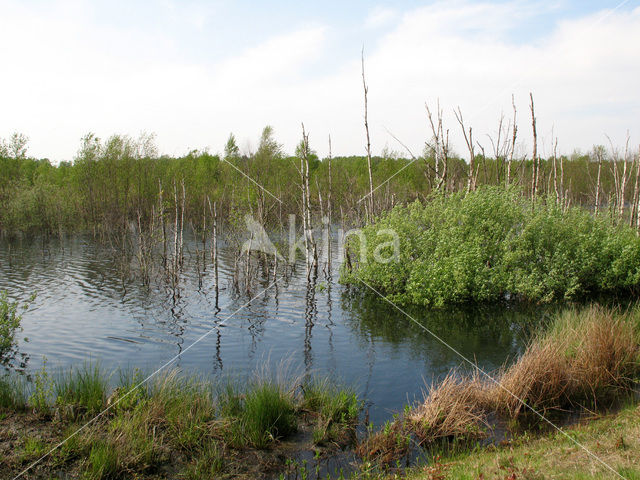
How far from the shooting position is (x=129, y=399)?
8.07m

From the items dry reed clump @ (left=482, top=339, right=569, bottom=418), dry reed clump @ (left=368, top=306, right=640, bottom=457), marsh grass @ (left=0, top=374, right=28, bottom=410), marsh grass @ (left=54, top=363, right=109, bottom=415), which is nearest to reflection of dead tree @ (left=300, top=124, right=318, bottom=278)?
dry reed clump @ (left=368, top=306, right=640, bottom=457)

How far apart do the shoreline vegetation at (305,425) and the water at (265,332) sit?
4.07ft

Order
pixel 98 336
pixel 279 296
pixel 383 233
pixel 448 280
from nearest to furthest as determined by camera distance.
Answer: pixel 98 336 < pixel 448 280 < pixel 383 233 < pixel 279 296

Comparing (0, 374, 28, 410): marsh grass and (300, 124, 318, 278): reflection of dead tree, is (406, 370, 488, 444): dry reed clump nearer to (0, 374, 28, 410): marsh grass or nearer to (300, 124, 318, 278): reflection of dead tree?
(0, 374, 28, 410): marsh grass

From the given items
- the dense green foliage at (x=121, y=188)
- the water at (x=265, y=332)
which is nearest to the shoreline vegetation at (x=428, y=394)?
the water at (x=265, y=332)

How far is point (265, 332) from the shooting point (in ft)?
46.8

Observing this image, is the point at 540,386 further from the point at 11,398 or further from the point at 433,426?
the point at 11,398

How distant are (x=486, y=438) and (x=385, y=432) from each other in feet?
5.34

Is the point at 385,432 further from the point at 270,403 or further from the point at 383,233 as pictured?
the point at 383,233

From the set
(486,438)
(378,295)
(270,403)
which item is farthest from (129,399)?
(378,295)

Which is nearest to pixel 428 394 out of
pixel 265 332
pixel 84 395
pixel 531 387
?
pixel 531 387

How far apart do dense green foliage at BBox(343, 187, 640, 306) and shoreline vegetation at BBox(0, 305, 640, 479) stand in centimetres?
662

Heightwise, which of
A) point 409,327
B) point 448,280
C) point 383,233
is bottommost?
point 409,327

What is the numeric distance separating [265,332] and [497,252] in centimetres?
845
